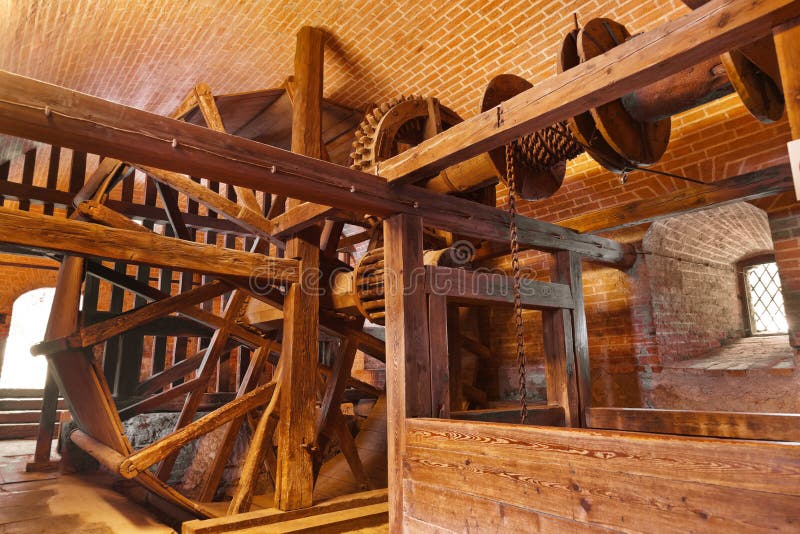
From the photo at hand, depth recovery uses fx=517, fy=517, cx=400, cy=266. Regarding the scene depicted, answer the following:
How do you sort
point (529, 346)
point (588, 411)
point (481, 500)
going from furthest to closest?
point (529, 346) < point (588, 411) < point (481, 500)

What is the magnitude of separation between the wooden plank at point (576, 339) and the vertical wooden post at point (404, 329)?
5.26ft

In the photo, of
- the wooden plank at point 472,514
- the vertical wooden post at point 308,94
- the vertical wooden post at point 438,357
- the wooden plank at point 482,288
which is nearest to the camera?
the wooden plank at point 472,514

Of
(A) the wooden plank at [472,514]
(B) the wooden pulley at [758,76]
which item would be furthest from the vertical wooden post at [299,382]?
(B) the wooden pulley at [758,76]

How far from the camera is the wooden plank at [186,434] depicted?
360 cm

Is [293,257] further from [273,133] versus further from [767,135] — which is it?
[767,135]

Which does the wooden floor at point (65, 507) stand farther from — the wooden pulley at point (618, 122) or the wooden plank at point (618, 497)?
the wooden pulley at point (618, 122)

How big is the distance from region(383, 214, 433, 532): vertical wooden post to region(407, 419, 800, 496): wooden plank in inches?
28.1

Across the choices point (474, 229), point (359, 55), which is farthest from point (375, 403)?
point (359, 55)

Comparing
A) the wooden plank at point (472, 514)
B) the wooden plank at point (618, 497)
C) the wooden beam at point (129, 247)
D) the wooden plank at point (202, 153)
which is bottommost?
the wooden plank at point (472, 514)

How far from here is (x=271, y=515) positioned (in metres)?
3.80

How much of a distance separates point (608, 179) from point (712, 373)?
2.04m

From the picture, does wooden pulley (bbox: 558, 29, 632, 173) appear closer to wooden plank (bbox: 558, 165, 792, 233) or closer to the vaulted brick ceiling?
wooden plank (bbox: 558, 165, 792, 233)

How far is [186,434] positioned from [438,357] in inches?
82.1

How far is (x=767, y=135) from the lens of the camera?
4.14 m
